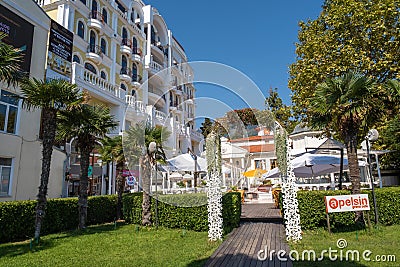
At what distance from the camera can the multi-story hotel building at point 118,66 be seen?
55.7 feet

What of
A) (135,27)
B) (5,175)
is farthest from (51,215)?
(135,27)

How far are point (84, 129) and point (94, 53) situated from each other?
1220 centimetres

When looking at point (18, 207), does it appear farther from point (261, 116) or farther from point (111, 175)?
point (111, 175)

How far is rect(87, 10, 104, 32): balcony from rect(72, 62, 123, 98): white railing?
4.80 meters

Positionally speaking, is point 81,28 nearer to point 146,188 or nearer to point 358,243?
point 146,188

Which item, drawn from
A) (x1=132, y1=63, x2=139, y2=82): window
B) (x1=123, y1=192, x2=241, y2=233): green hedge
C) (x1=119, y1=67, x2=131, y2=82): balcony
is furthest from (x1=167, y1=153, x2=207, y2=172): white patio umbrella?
(x1=132, y1=63, x2=139, y2=82): window

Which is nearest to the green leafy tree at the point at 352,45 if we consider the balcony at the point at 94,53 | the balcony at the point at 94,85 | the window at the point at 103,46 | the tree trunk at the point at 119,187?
the tree trunk at the point at 119,187

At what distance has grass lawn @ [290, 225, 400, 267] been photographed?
5.80 meters

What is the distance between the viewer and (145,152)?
11.5m

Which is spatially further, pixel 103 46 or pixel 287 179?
pixel 103 46

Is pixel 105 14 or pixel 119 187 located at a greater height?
pixel 105 14

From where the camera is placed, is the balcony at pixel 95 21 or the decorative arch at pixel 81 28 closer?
the decorative arch at pixel 81 28

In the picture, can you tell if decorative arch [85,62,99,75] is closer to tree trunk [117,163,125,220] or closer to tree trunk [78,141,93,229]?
tree trunk [117,163,125,220]

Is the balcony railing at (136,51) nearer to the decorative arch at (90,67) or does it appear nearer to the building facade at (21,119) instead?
the decorative arch at (90,67)
